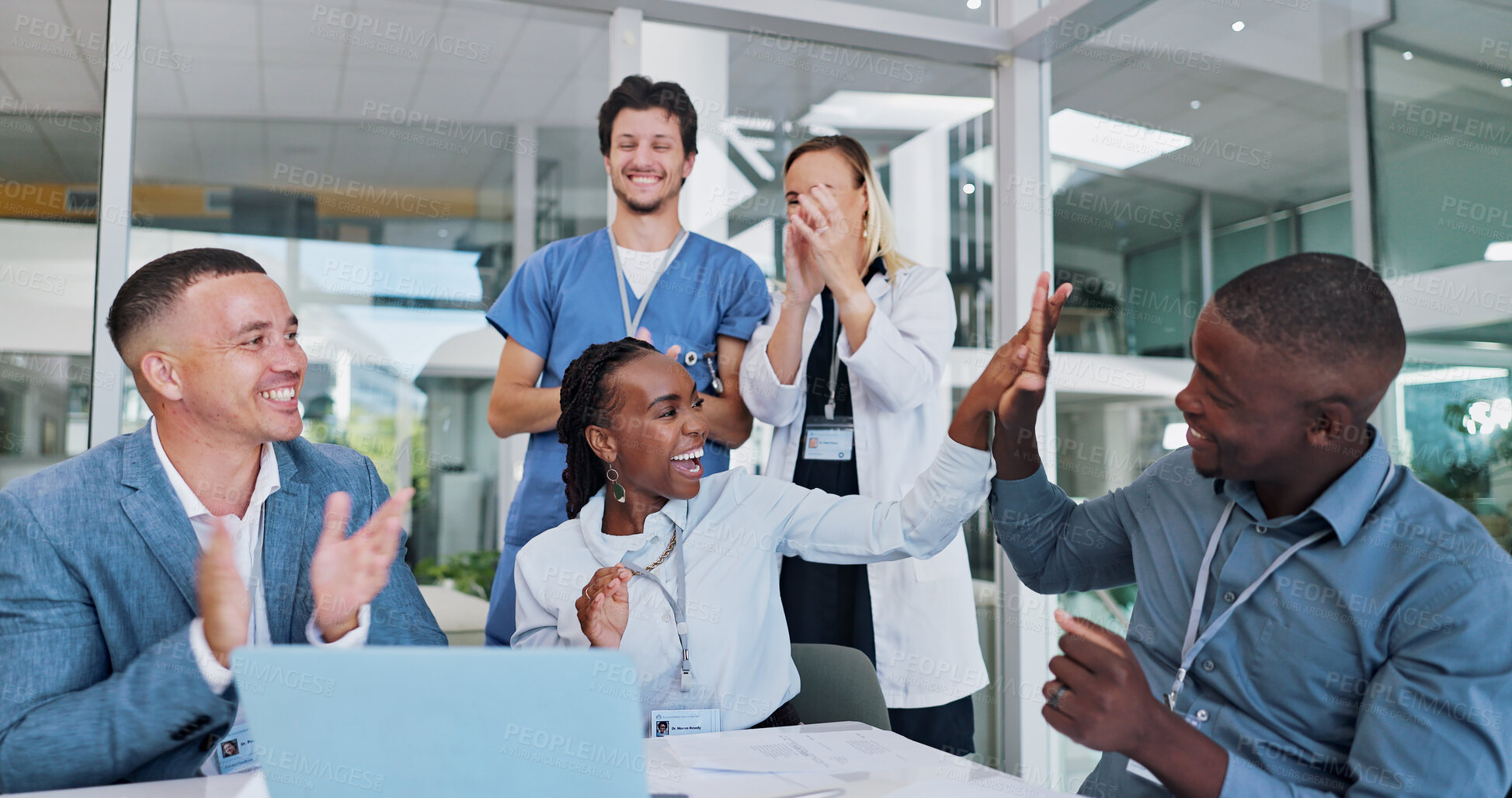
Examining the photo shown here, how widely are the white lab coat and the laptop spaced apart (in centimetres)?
156

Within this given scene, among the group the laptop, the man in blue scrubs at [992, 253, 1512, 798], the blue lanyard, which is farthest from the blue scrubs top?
the laptop

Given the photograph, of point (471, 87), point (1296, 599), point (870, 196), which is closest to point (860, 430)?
point (870, 196)

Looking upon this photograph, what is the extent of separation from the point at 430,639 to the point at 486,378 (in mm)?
1839

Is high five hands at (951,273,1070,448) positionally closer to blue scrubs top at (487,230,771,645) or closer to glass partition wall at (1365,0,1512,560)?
blue scrubs top at (487,230,771,645)

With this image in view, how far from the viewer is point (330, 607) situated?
146 centimetres

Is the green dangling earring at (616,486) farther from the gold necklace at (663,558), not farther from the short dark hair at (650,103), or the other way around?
the short dark hair at (650,103)

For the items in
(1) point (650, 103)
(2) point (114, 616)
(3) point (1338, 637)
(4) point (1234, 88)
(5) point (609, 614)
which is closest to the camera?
(3) point (1338, 637)

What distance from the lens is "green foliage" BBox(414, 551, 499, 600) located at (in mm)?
3516

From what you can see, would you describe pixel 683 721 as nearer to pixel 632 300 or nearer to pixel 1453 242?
pixel 632 300

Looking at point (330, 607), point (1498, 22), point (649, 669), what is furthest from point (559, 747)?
point (1498, 22)

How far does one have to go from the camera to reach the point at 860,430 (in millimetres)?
2555

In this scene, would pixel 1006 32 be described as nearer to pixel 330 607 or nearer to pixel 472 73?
pixel 472 73

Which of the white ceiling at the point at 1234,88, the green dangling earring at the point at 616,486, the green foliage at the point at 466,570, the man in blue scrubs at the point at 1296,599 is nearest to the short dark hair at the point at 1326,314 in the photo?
the man in blue scrubs at the point at 1296,599

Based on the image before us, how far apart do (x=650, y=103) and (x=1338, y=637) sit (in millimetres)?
1991
